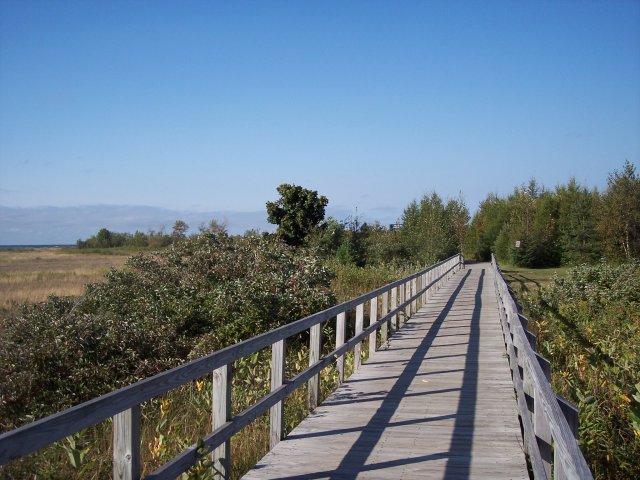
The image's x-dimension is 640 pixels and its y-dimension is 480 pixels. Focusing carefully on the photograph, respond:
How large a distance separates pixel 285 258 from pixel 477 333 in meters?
5.94

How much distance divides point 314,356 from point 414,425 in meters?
1.29

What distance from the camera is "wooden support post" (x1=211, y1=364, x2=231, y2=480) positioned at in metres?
4.49

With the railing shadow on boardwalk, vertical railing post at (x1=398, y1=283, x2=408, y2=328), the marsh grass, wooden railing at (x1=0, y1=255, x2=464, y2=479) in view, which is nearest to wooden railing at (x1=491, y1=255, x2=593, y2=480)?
the railing shadow on boardwalk

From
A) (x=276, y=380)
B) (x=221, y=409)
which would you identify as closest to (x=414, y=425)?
(x=276, y=380)

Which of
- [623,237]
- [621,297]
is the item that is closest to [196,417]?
[621,297]

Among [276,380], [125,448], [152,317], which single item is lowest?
[152,317]

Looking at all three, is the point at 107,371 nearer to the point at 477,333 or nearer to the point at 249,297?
the point at 249,297

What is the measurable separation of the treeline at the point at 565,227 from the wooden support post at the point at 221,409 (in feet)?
140

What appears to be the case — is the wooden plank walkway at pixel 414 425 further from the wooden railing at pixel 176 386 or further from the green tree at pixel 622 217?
the green tree at pixel 622 217

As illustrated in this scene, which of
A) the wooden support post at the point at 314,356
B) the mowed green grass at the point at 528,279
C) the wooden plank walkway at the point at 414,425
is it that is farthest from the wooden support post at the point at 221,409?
the mowed green grass at the point at 528,279

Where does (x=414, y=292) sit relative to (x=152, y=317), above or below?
above

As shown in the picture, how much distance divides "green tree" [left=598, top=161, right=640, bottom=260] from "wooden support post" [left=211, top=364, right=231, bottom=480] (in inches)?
1810

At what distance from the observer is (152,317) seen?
13.3 m

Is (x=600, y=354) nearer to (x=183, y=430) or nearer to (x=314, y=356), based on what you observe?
(x=314, y=356)
